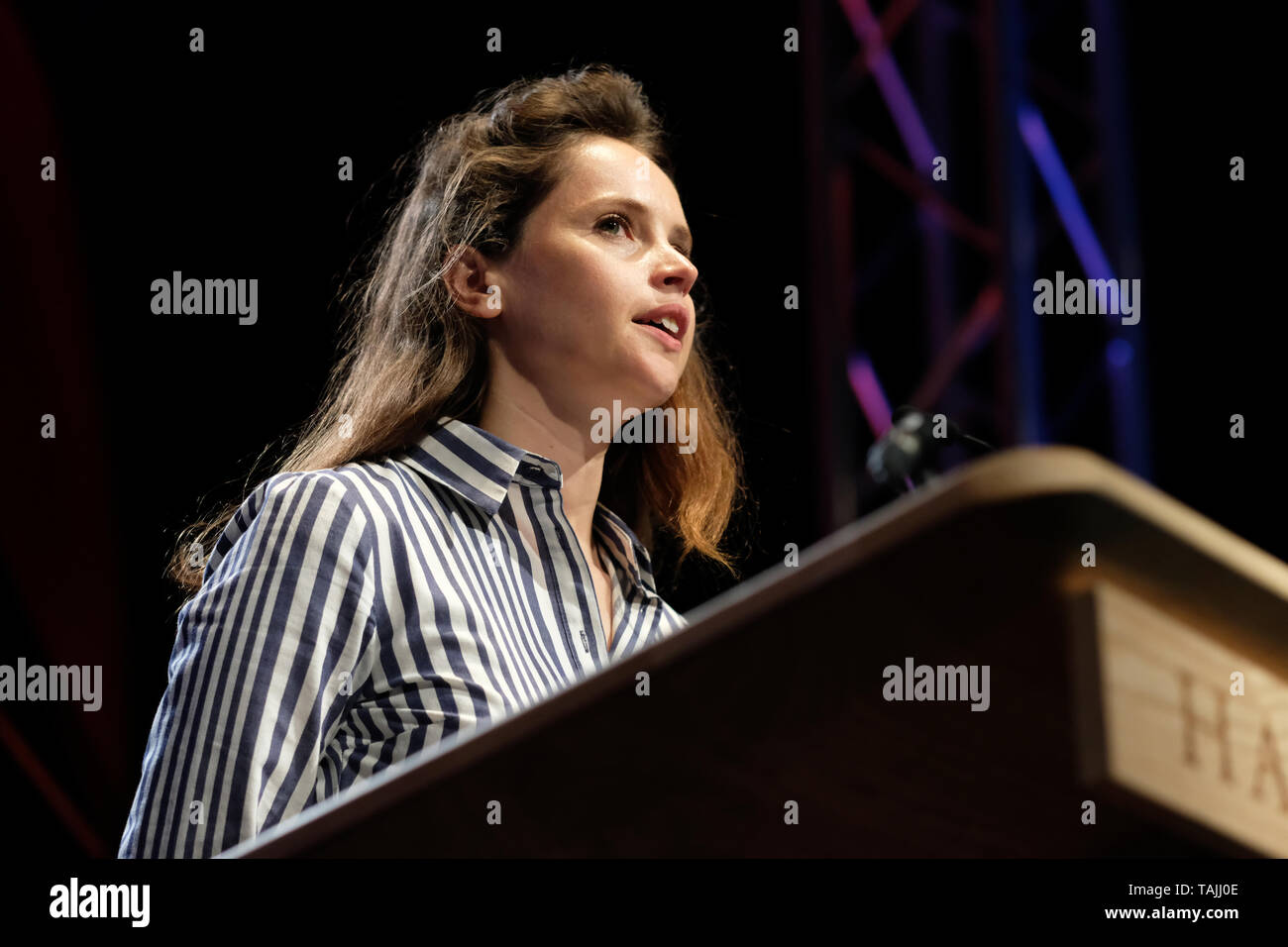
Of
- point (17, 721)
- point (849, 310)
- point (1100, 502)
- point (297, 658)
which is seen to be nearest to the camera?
point (1100, 502)

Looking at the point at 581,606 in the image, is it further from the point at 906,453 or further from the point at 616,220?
the point at 906,453

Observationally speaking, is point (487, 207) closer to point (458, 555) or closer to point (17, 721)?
point (458, 555)

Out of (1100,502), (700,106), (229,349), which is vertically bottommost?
(1100,502)

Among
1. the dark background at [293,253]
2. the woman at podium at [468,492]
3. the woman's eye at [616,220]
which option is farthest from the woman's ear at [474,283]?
the dark background at [293,253]

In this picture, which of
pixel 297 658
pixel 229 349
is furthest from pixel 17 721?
pixel 297 658

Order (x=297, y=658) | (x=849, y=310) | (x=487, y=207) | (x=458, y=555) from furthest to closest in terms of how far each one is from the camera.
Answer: (x=849, y=310), (x=487, y=207), (x=458, y=555), (x=297, y=658)

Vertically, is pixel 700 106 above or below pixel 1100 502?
above

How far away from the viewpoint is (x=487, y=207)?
65.5 inches

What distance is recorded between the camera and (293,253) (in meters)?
3.02

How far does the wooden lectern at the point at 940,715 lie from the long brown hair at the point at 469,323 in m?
1.04

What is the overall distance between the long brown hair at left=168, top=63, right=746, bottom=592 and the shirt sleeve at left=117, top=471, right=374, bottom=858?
0.29 m

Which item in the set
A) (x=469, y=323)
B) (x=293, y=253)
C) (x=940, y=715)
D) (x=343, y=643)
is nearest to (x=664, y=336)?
(x=469, y=323)

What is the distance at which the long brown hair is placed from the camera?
1.60 meters

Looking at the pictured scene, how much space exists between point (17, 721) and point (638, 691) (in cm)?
290
